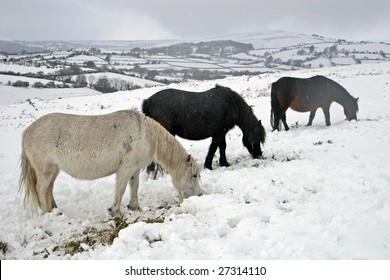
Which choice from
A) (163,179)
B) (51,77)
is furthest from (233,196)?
(51,77)

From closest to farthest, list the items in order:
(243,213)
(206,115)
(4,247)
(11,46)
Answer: (4,247), (243,213), (206,115), (11,46)

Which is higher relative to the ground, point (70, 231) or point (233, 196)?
point (233, 196)

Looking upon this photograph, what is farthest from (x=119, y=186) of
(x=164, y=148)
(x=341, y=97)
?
(x=341, y=97)

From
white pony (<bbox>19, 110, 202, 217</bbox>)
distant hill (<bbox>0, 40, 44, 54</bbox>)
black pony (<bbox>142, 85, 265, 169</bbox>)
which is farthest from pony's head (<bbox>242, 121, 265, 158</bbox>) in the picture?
distant hill (<bbox>0, 40, 44, 54</bbox>)

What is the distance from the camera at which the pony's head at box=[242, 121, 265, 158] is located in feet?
29.0

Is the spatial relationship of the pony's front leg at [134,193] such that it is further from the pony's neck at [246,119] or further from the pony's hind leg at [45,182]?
the pony's neck at [246,119]

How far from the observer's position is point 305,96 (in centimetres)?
1225

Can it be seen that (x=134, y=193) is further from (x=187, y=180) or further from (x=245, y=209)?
(x=245, y=209)

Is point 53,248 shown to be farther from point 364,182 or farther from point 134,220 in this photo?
point 364,182

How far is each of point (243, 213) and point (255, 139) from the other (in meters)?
4.38

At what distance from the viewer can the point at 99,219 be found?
18.7 ft

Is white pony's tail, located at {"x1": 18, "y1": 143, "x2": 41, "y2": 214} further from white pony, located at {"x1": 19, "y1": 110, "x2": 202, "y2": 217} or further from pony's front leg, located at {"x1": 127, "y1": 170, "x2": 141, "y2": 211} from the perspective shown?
pony's front leg, located at {"x1": 127, "y1": 170, "x2": 141, "y2": 211}

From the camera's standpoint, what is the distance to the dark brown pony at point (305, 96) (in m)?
12.1

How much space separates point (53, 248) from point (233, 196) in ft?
9.93
